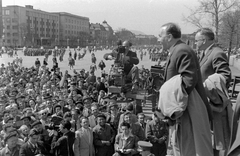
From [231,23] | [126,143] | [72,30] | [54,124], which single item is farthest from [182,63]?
[72,30]

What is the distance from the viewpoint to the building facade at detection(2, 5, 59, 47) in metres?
111

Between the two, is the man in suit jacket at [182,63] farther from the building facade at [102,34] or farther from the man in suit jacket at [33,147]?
the building facade at [102,34]

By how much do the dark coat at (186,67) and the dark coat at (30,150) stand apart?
10.6ft

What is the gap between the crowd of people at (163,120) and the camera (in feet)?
8.80

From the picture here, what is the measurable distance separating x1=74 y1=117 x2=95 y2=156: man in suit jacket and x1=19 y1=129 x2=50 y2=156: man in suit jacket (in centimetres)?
76

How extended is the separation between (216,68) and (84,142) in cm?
356

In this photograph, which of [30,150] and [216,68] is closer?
[216,68]

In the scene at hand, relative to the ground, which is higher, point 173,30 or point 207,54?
point 173,30

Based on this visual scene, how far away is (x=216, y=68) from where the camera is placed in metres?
3.50

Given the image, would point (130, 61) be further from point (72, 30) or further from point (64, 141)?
point (72, 30)

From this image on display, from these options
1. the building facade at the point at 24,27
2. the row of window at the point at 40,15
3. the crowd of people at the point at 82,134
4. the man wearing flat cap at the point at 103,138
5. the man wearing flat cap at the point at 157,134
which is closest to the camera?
the crowd of people at the point at 82,134

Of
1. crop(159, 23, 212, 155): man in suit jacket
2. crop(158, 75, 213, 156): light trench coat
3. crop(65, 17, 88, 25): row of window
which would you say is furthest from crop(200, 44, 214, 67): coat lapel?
crop(65, 17, 88, 25): row of window

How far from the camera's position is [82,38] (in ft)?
461

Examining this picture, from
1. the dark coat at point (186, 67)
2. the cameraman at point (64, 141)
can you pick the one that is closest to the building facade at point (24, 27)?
the cameraman at point (64, 141)
